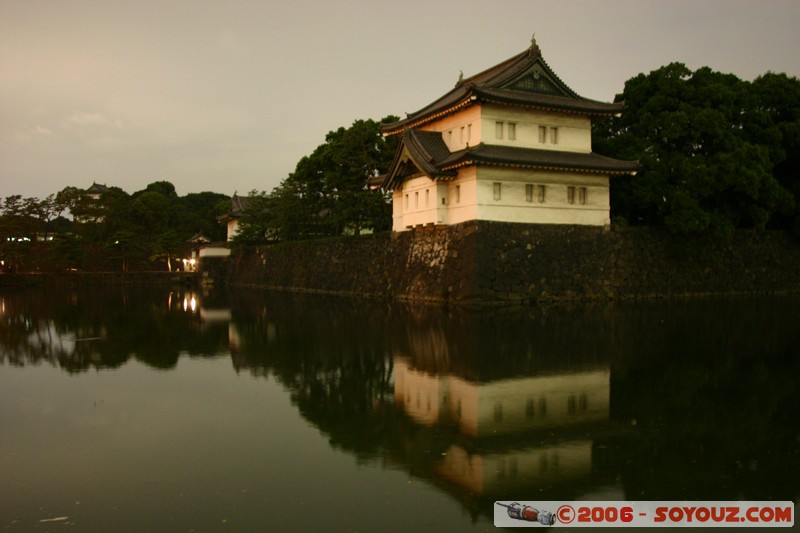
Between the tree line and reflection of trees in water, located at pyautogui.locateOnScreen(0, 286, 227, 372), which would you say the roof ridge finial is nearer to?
reflection of trees in water, located at pyautogui.locateOnScreen(0, 286, 227, 372)

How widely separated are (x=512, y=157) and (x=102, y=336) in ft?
57.6

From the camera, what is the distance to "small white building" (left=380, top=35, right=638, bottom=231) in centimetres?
2947

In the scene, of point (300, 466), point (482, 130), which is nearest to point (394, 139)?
point (482, 130)

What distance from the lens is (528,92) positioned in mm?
31344

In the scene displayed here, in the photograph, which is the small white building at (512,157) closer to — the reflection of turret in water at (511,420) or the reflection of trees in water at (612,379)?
the reflection of trees in water at (612,379)

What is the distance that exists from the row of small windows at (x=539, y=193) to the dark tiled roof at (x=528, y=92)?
3597 mm

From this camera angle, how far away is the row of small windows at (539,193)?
29.6 meters

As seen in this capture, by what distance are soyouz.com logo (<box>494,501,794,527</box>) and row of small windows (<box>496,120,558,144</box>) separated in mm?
25623

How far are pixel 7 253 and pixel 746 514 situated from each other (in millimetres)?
58080

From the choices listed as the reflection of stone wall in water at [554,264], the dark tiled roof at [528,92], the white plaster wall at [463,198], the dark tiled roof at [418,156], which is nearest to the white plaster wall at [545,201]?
the white plaster wall at [463,198]

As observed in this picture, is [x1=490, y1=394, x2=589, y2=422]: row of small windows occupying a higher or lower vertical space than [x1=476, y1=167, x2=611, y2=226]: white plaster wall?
lower

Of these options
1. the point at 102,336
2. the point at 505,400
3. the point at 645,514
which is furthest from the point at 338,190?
the point at 645,514

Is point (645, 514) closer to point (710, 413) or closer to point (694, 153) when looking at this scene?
point (710, 413)

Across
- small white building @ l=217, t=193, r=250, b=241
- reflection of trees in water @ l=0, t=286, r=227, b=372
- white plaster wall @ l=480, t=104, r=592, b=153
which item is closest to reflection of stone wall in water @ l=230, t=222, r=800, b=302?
white plaster wall @ l=480, t=104, r=592, b=153
